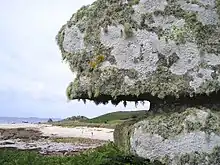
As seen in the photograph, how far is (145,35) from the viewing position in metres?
4.80

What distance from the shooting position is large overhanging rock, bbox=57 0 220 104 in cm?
473

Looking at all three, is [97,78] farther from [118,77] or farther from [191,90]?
[191,90]

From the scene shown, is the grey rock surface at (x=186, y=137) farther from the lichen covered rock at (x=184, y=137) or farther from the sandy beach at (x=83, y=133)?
the sandy beach at (x=83, y=133)

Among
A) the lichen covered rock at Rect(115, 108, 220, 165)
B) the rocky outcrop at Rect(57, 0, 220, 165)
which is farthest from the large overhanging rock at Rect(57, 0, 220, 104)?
the lichen covered rock at Rect(115, 108, 220, 165)

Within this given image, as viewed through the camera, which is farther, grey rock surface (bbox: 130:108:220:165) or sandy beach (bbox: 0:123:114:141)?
sandy beach (bbox: 0:123:114:141)

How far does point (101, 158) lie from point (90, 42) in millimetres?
1193

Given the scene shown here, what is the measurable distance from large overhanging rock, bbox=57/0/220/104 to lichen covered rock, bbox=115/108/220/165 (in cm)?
20

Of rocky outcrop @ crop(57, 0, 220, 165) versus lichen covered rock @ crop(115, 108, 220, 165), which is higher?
rocky outcrop @ crop(57, 0, 220, 165)

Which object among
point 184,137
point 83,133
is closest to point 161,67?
point 184,137

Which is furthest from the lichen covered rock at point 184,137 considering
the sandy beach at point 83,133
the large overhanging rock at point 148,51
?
the sandy beach at point 83,133

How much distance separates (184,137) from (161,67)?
671mm

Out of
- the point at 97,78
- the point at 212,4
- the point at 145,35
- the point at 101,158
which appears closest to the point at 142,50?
the point at 145,35

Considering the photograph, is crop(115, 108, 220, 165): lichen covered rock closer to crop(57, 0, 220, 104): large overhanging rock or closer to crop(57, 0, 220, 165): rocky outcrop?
crop(57, 0, 220, 165): rocky outcrop

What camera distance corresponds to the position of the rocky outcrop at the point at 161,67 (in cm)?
473
